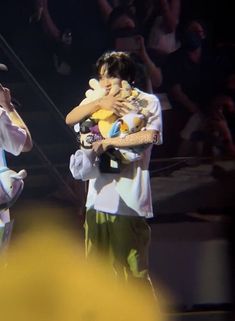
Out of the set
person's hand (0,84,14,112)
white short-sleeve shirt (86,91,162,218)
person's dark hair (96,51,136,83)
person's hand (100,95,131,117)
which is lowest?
white short-sleeve shirt (86,91,162,218)

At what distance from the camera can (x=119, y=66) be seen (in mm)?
2340

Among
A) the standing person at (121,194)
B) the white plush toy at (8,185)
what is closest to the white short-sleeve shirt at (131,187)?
the standing person at (121,194)

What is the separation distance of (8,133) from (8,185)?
0.19 m

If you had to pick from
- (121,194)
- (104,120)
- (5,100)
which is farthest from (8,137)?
(121,194)

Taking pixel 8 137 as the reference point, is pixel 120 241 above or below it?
below

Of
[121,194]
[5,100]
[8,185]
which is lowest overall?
[121,194]

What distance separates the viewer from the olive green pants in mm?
2340

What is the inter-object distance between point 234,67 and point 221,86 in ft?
0.34

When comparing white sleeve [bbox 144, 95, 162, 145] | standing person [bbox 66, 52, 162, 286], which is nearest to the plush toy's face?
standing person [bbox 66, 52, 162, 286]

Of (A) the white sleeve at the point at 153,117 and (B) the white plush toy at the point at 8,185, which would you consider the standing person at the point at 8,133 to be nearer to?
(B) the white plush toy at the point at 8,185

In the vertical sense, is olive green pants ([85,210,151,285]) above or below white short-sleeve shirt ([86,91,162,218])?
below

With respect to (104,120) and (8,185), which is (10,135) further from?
(104,120)

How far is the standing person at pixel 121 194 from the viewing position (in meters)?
2.32

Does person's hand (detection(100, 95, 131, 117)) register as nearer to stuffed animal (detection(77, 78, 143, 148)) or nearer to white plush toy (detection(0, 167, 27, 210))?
Result: stuffed animal (detection(77, 78, 143, 148))
